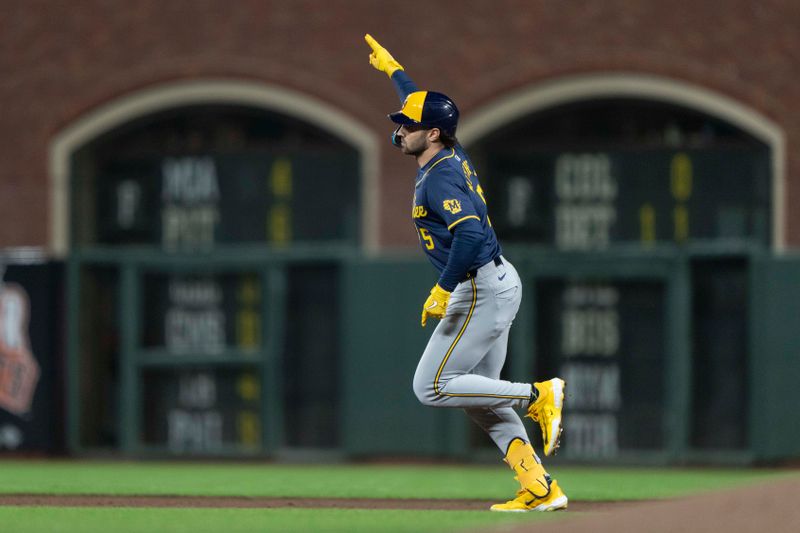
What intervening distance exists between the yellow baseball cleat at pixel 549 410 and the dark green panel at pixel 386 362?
18.4 feet

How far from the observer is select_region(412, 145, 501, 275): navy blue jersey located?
25.1 feet

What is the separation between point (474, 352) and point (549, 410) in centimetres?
49

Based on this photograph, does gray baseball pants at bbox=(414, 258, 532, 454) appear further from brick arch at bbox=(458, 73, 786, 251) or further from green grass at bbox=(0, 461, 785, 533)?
brick arch at bbox=(458, 73, 786, 251)

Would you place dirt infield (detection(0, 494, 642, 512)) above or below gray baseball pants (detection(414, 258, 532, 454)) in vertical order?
below

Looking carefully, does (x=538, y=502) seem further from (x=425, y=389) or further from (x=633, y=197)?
(x=633, y=197)

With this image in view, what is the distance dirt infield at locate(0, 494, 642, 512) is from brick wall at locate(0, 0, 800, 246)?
16.9ft

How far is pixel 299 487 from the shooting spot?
10.5m

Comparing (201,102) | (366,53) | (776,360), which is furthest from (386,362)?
(776,360)

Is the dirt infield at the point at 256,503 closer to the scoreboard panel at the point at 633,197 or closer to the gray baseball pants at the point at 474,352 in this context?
the gray baseball pants at the point at 474,352

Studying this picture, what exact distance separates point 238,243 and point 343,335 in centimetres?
149

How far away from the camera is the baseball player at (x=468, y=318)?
7.79 meters

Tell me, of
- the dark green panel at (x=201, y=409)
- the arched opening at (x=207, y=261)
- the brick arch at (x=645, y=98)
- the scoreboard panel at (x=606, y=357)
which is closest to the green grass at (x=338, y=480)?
the dark green panel at (x=201, y=409)

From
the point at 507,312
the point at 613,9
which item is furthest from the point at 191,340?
the point at 507,312

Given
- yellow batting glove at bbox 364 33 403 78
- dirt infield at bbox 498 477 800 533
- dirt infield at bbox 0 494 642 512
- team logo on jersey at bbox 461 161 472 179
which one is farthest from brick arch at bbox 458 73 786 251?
dirt infield at bbox 498 477 800 533
